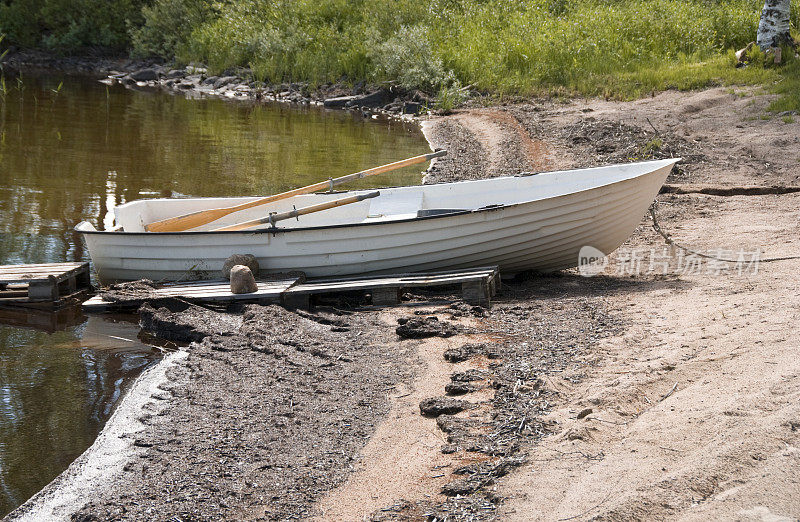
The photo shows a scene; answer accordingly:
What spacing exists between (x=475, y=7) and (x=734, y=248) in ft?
73.9

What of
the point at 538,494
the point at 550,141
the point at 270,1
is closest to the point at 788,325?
the point at 538,494

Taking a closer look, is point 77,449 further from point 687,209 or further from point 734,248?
point 687,209

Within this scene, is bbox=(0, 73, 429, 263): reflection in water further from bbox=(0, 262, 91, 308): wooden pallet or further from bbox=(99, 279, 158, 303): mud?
bbox=(99, 279, 158, 303): mud

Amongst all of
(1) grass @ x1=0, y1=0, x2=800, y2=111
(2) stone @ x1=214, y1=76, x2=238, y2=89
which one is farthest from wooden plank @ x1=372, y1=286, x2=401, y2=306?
(2) stone @ x1=214, y1=76, x2=238, y2=89

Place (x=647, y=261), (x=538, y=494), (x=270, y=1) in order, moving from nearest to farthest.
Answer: (x=538, y=494)
(x=647, y=261)
(x=270, y=1)

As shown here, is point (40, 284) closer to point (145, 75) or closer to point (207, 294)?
point (207, 294)

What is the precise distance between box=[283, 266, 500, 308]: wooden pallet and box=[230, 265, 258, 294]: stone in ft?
1.24

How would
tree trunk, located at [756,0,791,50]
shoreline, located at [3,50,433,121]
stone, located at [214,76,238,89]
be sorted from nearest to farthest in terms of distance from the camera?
tree trunk, located at [756,0,791,50]
shoreline, located at [3,50,433,121]
stone, located at [214,76,238,89]

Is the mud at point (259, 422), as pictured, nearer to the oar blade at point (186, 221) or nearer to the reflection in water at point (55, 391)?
the reflection in water at point (55, 391)

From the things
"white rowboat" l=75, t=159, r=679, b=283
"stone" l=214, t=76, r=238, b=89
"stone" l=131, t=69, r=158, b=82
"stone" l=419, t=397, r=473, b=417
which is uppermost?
"stone" l=131, t=69, r=158, b=82

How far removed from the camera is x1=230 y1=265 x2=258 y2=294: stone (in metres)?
8.37

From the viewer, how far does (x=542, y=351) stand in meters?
6.35

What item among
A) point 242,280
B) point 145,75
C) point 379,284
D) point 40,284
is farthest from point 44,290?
point 145,75

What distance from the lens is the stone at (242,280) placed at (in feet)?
27.5
